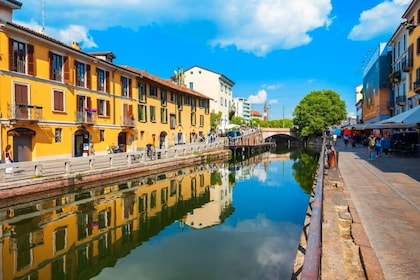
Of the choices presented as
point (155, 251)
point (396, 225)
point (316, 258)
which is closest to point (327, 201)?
point (396, 225)

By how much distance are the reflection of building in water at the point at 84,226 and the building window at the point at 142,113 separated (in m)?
15.4

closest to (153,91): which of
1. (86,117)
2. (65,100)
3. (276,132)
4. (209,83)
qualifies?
(86,117)

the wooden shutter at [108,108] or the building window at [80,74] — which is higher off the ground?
the building window at [80,74]

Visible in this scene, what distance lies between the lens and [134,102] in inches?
1330

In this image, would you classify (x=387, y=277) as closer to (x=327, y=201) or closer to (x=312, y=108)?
(x=327, y=201)

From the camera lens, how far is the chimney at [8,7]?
20.3 m

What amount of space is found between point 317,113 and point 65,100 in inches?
1910

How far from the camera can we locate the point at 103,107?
29.2 metres

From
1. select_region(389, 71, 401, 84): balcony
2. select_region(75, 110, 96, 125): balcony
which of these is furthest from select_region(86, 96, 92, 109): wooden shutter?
select_region(389, 71, 401, 84): balcony

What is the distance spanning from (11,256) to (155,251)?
427 centimetres

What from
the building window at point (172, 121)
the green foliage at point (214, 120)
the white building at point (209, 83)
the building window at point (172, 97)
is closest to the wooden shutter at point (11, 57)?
the building window at point (172, 121)

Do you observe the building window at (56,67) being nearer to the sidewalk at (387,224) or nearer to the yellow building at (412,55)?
the sidewalk at (387,224)

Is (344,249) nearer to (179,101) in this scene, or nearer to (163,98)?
(163,98)

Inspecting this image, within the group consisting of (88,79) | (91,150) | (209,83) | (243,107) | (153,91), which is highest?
(243,107)
